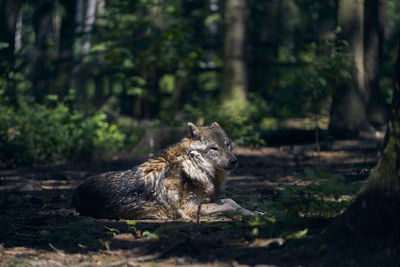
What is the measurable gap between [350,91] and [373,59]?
2405 millimetres

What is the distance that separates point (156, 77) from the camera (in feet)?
61.2

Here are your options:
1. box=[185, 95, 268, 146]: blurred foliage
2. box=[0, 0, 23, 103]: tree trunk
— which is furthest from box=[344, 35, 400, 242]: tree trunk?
box=[0, 0, 23, 103]: tree trunk

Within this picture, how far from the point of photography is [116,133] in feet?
44.4

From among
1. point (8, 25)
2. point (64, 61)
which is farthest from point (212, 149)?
point (64, 61)

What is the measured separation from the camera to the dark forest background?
12070 millimetres

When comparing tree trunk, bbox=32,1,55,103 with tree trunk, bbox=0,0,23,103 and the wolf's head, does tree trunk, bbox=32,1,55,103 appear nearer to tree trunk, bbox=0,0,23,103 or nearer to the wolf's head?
tree trunk, bbox=0,0,23,103

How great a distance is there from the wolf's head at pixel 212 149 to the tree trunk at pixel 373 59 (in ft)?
31.6

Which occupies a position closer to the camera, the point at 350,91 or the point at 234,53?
the point at 350,91

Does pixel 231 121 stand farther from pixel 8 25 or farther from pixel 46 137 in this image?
pixel 8 25

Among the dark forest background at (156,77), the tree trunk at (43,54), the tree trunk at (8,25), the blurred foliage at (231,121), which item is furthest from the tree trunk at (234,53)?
the tree trunk at (8,25)

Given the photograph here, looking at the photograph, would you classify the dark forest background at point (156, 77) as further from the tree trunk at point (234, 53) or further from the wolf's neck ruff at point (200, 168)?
the wolf's neck ruff at point (200, 168)

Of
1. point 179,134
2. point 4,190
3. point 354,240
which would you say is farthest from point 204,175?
point 179,134

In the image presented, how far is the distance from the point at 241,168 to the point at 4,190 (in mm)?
5039

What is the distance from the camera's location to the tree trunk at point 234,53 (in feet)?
52.9
